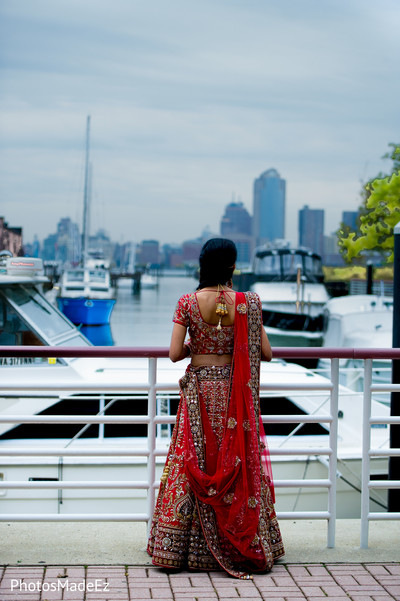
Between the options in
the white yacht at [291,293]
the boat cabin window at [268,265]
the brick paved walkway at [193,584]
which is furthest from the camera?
the boat cabin window at [268,265]

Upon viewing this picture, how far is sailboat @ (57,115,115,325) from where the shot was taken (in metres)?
31.4

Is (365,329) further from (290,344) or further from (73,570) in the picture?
(73,570)

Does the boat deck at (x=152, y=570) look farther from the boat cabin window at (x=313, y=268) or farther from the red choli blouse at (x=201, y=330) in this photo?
the boat cabin window at (x=313, y=268)

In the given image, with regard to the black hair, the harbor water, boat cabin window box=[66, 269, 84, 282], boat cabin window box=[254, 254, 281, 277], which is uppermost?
boat cabin window box=[254, 254, 281, 277]

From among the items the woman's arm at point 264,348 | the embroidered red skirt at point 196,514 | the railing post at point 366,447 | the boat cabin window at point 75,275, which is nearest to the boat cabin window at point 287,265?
the boat cabin window at point 75,275

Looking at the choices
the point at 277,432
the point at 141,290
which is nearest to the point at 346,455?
the point at 277,432

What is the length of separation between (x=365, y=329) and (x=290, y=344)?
269 inches

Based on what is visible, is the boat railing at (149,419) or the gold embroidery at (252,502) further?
the boat railing at (149,419)

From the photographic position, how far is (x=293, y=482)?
4.02 m

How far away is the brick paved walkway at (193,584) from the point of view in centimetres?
337

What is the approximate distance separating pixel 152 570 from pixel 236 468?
68 cm

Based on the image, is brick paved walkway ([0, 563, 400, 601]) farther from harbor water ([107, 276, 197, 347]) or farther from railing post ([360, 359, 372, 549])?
harbor water ([107, 276, 197, 347])

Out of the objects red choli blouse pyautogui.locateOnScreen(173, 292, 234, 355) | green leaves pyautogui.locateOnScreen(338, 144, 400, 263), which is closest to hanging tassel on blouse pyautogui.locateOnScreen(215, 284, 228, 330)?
red choli blouse pyautogui.locateOnScreen(173, 292, 234, 355)

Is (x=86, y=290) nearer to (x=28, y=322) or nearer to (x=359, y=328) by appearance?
(x=359, y=328)
